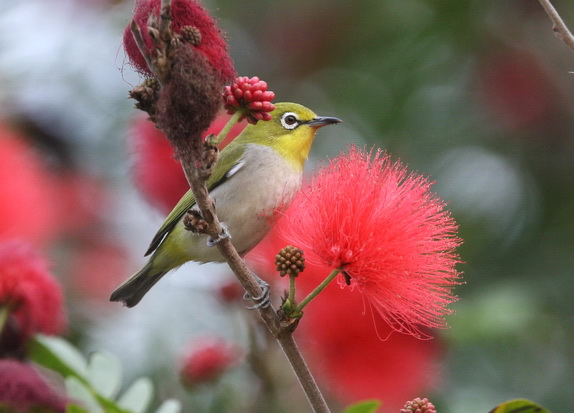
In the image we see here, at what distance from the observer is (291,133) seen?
130 inches

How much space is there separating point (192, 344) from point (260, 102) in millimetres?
1902

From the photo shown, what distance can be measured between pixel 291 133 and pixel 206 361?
98cm

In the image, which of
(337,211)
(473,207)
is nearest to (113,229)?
(473,207)

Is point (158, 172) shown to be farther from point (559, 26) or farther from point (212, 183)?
point (559, 26)

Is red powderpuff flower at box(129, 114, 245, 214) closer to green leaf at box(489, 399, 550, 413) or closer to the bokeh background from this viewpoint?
the bokeh background

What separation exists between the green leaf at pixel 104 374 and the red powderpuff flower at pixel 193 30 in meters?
0.83

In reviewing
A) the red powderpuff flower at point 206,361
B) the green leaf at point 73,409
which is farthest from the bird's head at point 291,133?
the green leaf at point 73,409

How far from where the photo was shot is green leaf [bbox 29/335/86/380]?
214 centimetres

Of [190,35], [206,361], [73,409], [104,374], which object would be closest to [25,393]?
[73,409]

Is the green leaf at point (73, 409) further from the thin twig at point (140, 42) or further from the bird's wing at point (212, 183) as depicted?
the bird's wing at point (212, 183)

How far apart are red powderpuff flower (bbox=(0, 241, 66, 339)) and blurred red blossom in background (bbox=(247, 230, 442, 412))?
0.83 metres

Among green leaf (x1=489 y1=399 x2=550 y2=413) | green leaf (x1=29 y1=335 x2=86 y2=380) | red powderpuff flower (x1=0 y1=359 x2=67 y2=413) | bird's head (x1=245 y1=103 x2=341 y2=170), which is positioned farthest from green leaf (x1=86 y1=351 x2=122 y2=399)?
bird's head (x1=245 y1=103 x2=341 y2=170)

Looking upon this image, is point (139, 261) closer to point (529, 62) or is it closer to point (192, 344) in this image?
point (192, 344)

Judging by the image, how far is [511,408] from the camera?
5.60 feet
